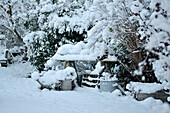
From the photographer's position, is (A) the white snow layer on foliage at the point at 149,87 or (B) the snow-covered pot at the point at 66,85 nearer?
(A) the white snow layer on foliage at the point at 149,87

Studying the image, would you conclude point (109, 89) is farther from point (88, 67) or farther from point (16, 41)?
point (16, 41)

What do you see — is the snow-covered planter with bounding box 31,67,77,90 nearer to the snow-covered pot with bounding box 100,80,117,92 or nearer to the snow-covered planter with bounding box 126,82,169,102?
the snow-covered pot with bounding box 100,80,117,92

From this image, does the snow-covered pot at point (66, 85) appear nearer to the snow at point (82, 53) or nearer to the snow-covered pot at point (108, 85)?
the snow at point (82, 53)

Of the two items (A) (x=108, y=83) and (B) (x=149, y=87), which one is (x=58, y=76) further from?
(B) (x=149, y=87)

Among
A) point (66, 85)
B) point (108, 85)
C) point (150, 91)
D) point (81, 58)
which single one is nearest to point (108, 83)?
point (108, 85)

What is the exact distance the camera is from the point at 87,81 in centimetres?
632

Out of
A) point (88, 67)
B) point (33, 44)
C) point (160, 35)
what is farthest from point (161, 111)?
point (33, 44)

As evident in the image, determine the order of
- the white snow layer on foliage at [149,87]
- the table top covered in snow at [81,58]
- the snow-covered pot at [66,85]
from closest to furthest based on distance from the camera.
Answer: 1. the white snow layer on foliage at [149,87]
2. the table top covered in snow at [81,58]
3. the snow-covered pot at [66,85]

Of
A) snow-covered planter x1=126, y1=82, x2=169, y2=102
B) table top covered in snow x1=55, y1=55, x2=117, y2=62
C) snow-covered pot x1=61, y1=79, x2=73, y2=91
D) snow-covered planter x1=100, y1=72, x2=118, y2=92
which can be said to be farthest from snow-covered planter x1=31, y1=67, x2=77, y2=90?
snow-covered planter x1=126, y1=82, x2=169, y2=102

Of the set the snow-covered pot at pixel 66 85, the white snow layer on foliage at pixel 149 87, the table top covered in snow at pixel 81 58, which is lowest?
the snow-covered pot at pixel 66 85

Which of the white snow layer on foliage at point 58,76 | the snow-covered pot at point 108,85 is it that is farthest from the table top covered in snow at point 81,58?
the snow-covered pot at point 108,85

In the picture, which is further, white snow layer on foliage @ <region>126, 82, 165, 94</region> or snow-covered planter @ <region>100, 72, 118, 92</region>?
snow-covered planter @ <region>100, 72, 118, 92</region>

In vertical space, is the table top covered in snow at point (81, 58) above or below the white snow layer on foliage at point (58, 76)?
above

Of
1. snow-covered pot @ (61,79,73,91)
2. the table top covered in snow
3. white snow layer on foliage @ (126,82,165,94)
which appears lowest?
snow-covered pot @ (61,79,73,91)
